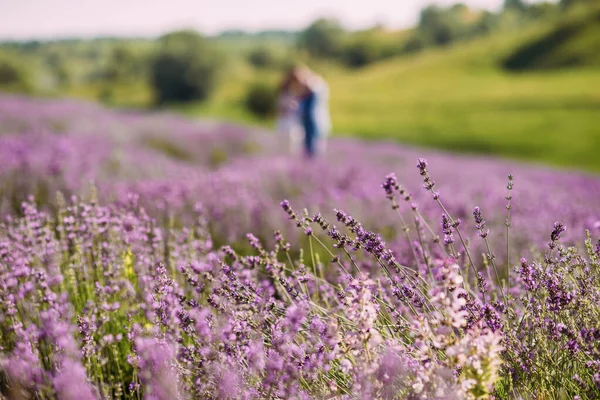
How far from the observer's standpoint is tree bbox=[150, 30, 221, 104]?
36750mm

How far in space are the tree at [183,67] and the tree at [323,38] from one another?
59.4 meters

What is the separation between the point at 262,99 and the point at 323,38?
71.3 meters

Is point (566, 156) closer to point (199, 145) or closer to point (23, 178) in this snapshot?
point (199, 145)

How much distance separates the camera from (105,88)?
55.9m

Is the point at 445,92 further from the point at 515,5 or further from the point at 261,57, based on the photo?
the point at 515,5

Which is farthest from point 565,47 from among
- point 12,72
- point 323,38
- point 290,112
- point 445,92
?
point 323,38

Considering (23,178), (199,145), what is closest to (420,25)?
(199,145)

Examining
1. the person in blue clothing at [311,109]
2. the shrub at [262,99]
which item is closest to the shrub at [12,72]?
the shrub at [262,99]

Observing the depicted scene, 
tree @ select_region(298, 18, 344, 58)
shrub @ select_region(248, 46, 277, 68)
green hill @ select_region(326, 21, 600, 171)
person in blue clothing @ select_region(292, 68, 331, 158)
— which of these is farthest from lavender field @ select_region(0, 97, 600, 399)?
tree @ select_region(298, 18, 344, 58)

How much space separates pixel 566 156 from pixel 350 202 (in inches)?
667

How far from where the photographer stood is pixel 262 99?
3391cm

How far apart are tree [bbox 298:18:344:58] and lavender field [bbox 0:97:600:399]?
9298cm

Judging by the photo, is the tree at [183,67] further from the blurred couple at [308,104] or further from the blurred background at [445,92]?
the blurred couple at [308,104]

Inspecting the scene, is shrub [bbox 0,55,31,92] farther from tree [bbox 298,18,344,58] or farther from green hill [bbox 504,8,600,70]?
green hill [bbox 504,8,600,70]
